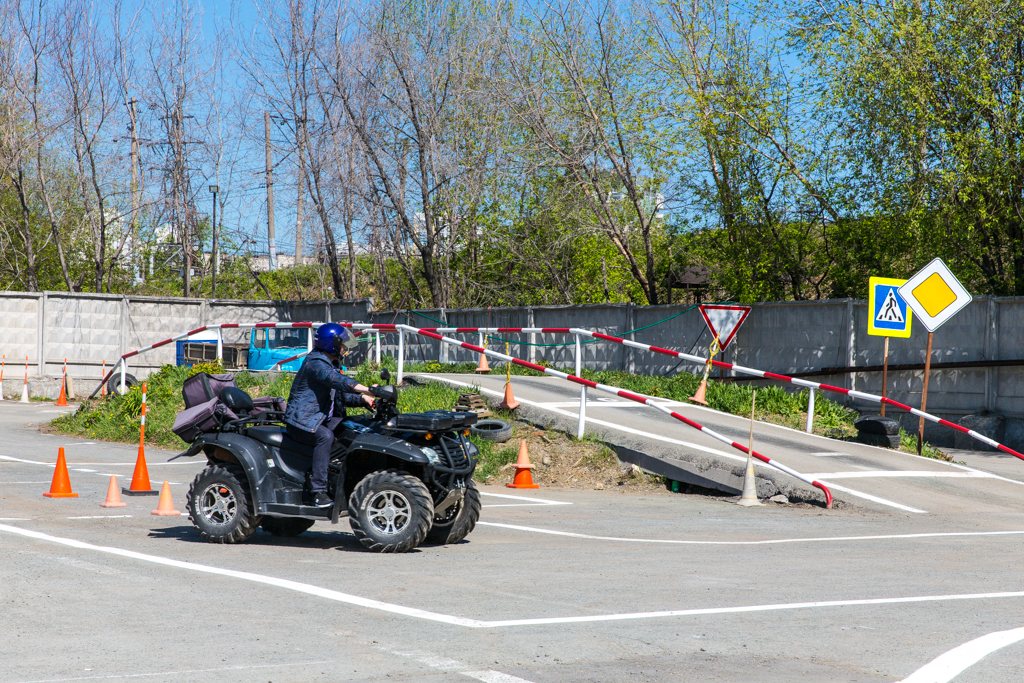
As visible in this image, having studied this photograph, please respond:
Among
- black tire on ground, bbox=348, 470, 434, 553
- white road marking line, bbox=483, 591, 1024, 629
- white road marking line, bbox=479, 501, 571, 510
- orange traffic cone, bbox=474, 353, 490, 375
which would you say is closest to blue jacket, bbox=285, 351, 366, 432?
black tire on ground, bbox=348, 470, 434, 553

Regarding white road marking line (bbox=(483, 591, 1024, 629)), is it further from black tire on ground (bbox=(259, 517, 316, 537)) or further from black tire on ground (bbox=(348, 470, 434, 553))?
black tire on ground (bbox=(259, 517, 316, 537))

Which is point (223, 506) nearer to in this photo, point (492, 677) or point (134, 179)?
point (492, 677)

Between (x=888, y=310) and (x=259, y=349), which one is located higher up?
(x=888, y=310)

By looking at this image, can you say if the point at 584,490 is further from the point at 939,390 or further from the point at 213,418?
the point at 939,390

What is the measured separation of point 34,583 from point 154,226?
119ft

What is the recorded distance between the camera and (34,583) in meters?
8.09

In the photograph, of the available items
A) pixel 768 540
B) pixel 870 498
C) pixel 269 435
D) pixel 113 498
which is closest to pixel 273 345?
pixel 113 498

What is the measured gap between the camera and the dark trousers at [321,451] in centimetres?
994

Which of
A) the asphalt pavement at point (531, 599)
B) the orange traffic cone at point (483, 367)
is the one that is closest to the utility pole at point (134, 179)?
the orange traffic cone at point (483, 367)

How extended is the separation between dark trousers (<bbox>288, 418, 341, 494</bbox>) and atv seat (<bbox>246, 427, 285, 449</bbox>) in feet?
0.76

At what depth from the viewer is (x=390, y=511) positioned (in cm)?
977

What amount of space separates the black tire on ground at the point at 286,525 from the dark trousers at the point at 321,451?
0.87 metres

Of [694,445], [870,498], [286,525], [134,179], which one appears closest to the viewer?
[286,525]

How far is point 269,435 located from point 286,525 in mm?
1035
